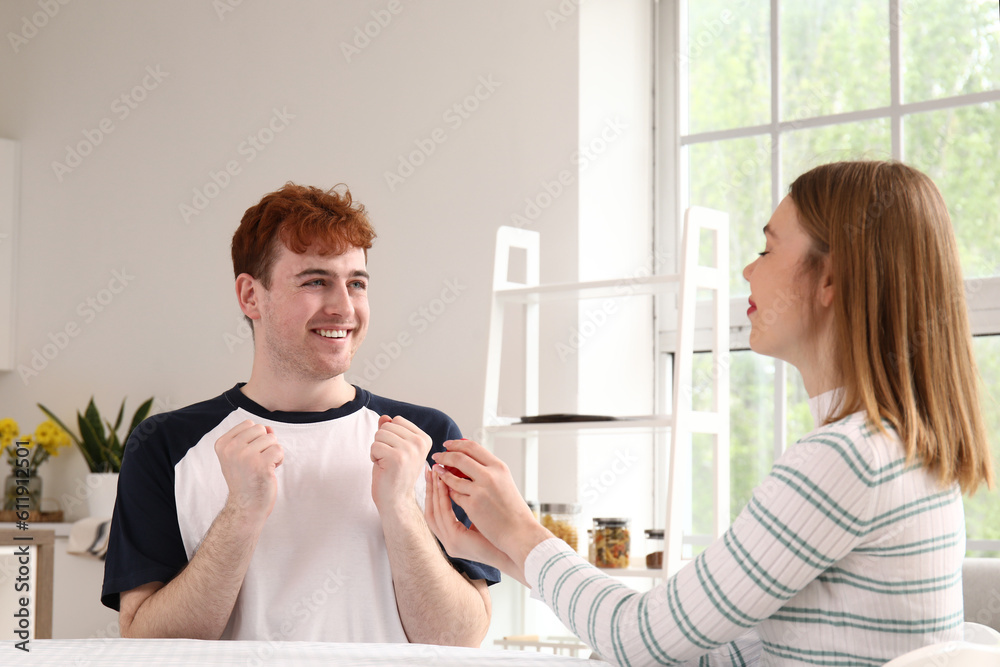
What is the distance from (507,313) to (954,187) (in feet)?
4.14

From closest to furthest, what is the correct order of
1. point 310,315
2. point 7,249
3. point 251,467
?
point 251,467
point 310,315
point 7,249

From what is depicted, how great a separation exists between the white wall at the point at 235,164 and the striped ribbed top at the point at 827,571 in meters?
2.15

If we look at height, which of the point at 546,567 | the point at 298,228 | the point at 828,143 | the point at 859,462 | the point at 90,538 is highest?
the point at 828,143

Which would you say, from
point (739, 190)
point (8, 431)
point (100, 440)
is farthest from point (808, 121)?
point (8, 431)

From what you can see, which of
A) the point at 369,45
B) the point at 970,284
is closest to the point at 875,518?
the point at 970,284

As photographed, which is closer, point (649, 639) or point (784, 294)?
point (649, 639)

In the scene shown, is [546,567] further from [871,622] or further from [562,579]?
[871,622]

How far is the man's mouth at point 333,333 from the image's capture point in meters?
1.63

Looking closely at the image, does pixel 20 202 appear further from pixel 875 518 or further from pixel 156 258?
pixel 875 518

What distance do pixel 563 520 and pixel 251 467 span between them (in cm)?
133

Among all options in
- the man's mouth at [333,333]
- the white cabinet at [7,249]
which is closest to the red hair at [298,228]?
the man's mouth at [333,333]

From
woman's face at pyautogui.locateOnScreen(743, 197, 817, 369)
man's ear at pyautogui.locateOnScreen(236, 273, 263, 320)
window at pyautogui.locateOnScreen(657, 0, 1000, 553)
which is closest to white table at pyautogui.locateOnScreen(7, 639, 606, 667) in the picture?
woman's face at pyautogui.locateOnScreen(743, 197, 817, 369)

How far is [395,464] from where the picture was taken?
4.85 feet

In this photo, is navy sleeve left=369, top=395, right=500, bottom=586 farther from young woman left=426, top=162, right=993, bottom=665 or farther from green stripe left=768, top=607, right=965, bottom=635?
green stripe left=768, top=607, right=965, bottom=635
